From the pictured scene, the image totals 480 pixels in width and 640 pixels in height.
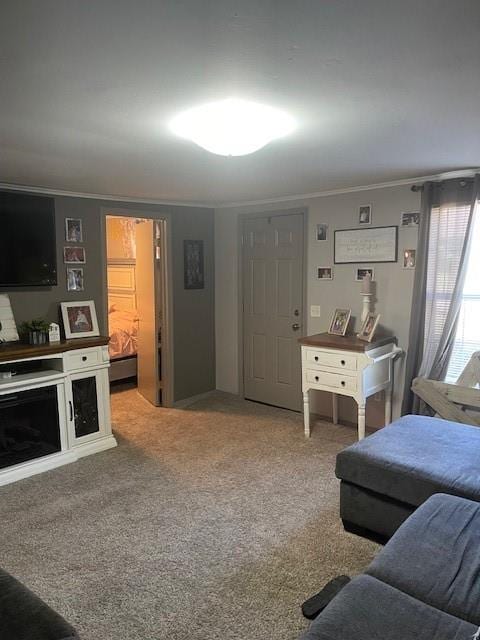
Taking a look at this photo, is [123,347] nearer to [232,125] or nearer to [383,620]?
[232,125]

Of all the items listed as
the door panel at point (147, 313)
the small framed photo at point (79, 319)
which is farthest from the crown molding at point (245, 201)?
the small framed photo at point (79, 319)

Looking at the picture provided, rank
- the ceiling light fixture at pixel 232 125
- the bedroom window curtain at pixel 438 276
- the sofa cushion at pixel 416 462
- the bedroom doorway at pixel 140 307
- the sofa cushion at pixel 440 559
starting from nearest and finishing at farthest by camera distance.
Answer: the sofa cushion at pixel 440 559 < the ceiling light fixture at pixel 232 125 < the sofa cushion at pixel 416 462 < the bedroom window curtain at pixel 438 276 < the bedroom doorway at pixel 140 307

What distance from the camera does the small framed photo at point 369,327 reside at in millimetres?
3729

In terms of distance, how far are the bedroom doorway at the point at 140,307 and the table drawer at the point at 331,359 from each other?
1719mm

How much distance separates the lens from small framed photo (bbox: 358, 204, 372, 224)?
3990 millimetres

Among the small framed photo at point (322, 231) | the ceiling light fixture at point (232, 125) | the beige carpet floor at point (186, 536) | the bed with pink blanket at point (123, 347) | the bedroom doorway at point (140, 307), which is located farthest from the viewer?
the bed with pink blanket at point (123, 347)

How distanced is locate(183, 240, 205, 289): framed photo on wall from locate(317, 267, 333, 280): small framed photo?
1408mm

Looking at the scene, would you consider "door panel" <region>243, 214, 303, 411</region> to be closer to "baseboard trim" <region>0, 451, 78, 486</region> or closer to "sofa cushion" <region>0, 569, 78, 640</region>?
"baseboard trim" <region>0, 451, 78, 486</region>

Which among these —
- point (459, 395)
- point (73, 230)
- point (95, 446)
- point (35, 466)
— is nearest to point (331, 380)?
point (459, 395)

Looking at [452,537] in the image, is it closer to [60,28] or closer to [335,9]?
[335,9]

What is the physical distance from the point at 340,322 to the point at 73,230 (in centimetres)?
253

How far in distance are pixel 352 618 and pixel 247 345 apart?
150 inches

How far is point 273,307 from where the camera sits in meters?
4.83

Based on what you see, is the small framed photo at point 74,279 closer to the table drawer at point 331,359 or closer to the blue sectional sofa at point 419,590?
the table drawer at point 331,359
